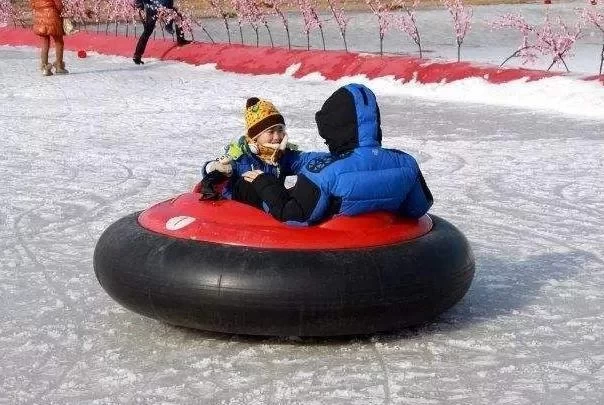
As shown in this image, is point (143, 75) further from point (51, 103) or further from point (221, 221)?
point (221, 221)

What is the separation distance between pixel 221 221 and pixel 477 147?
503 centimetres

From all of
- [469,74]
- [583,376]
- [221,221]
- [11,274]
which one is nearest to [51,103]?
[469,74]

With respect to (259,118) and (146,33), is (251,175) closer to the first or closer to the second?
(259,118)

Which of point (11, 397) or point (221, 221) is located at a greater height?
point (221, 221)

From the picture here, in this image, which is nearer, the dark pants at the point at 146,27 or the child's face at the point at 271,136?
the child's face at the point at 271,136

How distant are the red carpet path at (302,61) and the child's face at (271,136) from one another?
723 cm

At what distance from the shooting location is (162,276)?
360cm

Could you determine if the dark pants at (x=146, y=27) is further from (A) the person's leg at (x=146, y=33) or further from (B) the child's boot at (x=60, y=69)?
(B) the child's boot at (x=60, y=69)

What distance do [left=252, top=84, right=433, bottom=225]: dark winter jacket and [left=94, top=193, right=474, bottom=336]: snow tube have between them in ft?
0.20

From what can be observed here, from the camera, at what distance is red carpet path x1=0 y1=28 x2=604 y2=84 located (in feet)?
39.3

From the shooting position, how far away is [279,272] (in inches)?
137

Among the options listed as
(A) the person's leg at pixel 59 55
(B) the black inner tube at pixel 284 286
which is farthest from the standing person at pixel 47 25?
(B) the black inner tube at pixel 284 286

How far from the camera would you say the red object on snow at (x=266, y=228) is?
11.8 feet

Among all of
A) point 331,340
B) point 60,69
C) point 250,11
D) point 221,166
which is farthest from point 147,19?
point 331,340
